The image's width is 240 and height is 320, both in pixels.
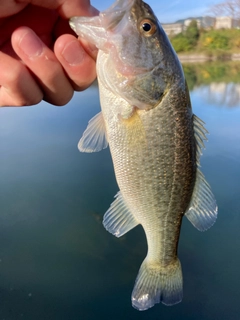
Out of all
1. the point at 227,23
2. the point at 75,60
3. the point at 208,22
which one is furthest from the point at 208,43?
the point at 75,60

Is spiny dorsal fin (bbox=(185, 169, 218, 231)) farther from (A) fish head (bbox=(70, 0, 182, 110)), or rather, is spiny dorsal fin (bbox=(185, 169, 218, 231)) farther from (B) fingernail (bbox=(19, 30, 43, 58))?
(B) fingernail (bbox=(19, 30, 43, 58))

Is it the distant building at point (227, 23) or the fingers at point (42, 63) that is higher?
the fingers at point (42, 63)

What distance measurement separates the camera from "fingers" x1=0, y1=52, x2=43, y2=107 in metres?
1.28

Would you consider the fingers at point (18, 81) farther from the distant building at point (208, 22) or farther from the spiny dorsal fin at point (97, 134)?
the distant building at point (208, 22)

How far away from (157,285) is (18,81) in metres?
1.15

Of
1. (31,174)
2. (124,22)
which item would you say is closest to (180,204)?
(124,22)

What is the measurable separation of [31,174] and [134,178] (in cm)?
615

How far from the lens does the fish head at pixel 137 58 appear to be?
1230 mm

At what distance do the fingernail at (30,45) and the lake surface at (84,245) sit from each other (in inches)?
155

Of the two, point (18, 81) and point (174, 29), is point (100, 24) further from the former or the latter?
point (174, 29)

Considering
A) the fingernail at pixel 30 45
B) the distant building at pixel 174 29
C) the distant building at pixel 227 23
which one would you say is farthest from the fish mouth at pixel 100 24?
the distant building at pixel 227 23

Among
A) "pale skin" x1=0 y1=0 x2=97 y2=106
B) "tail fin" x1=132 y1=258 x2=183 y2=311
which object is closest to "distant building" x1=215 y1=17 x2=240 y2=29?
"pale skin" x1=0 y1=0 x2=97 y2=106

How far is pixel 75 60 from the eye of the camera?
1286 mm

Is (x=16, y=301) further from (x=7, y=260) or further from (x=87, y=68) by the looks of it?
(x=87, y=68)
